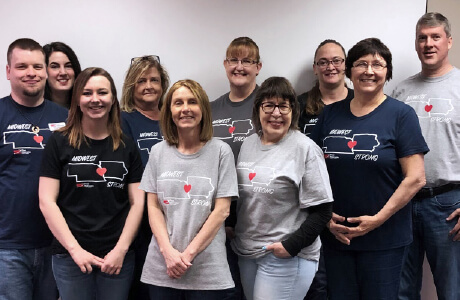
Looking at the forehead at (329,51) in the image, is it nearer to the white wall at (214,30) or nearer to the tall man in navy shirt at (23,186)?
the white wall at (214,30)

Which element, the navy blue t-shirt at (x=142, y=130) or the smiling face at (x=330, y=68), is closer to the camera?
the navy blue t-shirt at (x=142, y=130)

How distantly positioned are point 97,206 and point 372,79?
1451 mm

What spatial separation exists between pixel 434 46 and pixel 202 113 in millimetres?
1528

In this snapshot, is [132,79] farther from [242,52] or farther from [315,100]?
[315,100]

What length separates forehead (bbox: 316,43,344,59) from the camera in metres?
2.58

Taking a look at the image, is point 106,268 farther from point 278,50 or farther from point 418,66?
point 418,66

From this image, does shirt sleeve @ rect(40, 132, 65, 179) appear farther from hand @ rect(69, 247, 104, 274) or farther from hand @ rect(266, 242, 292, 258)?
hand @ rect(266, 242, 292, 258)

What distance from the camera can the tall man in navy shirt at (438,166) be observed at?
224cm

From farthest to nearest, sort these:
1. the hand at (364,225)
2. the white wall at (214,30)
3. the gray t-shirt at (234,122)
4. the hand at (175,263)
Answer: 1. the white wall at (214,30)
2. the gray t-shirt at (234,122)
3. the hand at (364,225)
4. the hand at (175,263)

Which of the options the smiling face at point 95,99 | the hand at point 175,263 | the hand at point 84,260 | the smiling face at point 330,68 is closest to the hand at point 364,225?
the hand at point 175,263

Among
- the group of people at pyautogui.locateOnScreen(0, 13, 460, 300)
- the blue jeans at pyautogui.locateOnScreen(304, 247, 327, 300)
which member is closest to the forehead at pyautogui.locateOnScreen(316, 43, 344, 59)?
the group of people at pyautogui.locateOnScreen(0, 13, 460, 300)

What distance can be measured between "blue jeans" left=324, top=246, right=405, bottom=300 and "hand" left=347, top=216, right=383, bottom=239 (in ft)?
0.37

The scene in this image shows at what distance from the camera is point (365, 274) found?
1.92 metres

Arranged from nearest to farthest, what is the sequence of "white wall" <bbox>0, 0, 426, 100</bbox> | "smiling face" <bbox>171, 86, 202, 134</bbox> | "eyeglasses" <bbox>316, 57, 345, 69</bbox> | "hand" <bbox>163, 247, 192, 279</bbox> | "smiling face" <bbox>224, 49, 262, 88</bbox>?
1. "hand" <bbox>163, 247, 192, 279</bbox>
2. "smiling face" <bbox>171, 86, 202, 134</bbox>
3. "smiling face" <bbox>224, 49, 262, 88</bbox>
4. "eyeglasses" <bbox>316, 57, 345, 69</bbox>
5. "white wall" <bbox>0, 0, 426, 100</bbox>
